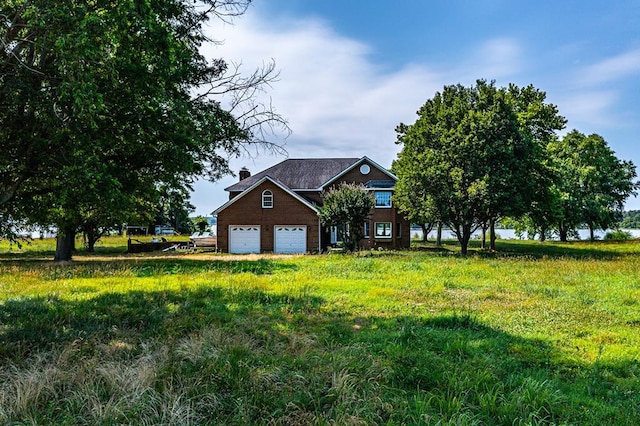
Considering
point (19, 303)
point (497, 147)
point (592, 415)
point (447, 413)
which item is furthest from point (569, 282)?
point (19, 303)

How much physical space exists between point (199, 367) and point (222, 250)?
26.8m

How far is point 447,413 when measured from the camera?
415 centimetres

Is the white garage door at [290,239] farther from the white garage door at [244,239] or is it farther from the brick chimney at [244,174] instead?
the brick chimney at [244,174]

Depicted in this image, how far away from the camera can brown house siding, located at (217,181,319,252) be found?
100ft

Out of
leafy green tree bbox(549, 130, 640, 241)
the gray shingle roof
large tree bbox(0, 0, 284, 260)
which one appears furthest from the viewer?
leafy green tree bbox(549, 130, 640, 241)

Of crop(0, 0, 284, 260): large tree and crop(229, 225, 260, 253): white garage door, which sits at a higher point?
crop(0, 0, 284, 260): large tree

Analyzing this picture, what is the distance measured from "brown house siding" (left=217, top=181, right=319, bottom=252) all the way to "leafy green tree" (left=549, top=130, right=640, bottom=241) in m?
25.5

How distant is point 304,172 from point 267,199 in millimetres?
6709

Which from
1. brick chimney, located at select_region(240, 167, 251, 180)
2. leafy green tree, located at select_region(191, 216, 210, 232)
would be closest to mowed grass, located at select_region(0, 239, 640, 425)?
brick chimney, located at select_region(240, 167, 251, 180)

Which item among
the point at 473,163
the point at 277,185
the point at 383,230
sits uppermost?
the point at 473,163

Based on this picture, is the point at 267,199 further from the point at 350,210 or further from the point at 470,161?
the point at 470,161

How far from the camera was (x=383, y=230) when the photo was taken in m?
33.9

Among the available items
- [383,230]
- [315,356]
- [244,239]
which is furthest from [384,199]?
[315,356]

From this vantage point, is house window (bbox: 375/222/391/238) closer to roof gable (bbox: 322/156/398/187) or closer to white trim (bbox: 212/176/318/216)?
roof gable (bbox: 322/156/398/187)
